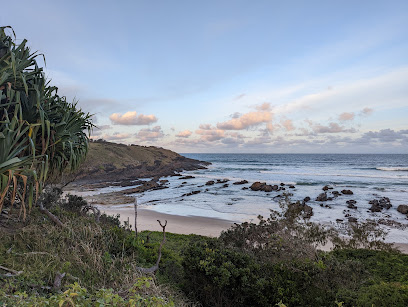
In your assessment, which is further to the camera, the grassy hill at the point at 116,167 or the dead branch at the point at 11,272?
the grassy hill at the point at 116,167

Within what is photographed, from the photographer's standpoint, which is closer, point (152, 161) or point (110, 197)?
point (110, 197)

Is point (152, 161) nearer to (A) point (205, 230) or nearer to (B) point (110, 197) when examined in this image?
(B) point (110, 197)

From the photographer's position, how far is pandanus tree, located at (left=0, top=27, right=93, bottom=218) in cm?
424

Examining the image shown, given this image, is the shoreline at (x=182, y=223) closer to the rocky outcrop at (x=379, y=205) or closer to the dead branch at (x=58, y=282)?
the rocky outcrop at (x=379, y=205)

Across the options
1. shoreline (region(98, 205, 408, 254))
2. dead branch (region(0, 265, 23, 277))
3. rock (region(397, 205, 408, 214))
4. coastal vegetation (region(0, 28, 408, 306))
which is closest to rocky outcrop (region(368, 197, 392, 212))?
rock (region(397, 205, 408, 214))

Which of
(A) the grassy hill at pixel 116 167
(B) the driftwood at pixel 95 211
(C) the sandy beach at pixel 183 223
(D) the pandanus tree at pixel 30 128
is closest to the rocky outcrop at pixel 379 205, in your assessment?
(C) the sandy beach at pixel 183 223

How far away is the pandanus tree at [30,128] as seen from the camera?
13.9 feet

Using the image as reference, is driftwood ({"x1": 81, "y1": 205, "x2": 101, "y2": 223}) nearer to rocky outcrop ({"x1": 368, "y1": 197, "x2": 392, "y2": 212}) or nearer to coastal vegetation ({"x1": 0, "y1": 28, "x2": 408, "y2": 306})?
coastal vegetation ({"x1": 0, "y1": 28, "x2": 408, "y2": 306})

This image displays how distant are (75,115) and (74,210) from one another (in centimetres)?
353

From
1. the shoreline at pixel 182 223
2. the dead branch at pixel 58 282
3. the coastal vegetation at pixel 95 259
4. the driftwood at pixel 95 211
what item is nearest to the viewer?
the dead branch at pixel 58 282

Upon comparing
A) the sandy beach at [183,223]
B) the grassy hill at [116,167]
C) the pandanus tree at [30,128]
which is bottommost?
the sandy beach at [183,223]

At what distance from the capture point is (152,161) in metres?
59.3

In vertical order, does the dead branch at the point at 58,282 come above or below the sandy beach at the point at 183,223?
above

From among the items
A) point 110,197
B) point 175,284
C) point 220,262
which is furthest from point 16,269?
point 110,197
